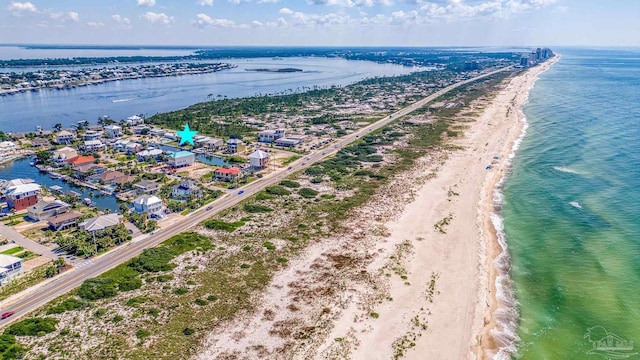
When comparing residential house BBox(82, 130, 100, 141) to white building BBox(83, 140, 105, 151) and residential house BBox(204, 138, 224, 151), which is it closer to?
white building BBox(83, 140, 105, 151)

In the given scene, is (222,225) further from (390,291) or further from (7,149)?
(7,149)

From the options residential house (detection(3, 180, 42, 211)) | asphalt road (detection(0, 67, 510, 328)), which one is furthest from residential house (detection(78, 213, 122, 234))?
residential house (detection(3, 180, 42, 211))

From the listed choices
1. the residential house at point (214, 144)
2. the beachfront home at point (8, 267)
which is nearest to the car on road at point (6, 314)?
the beachfront home at point (8, 267)

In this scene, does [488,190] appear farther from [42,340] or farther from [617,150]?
[42,340]

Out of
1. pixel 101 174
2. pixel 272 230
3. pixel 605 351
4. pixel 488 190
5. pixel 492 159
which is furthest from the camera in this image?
pixel 492 159

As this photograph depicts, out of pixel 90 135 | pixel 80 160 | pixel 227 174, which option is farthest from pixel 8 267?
pixel 90 135

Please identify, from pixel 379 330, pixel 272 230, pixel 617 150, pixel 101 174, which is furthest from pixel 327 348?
pixel 617 150
